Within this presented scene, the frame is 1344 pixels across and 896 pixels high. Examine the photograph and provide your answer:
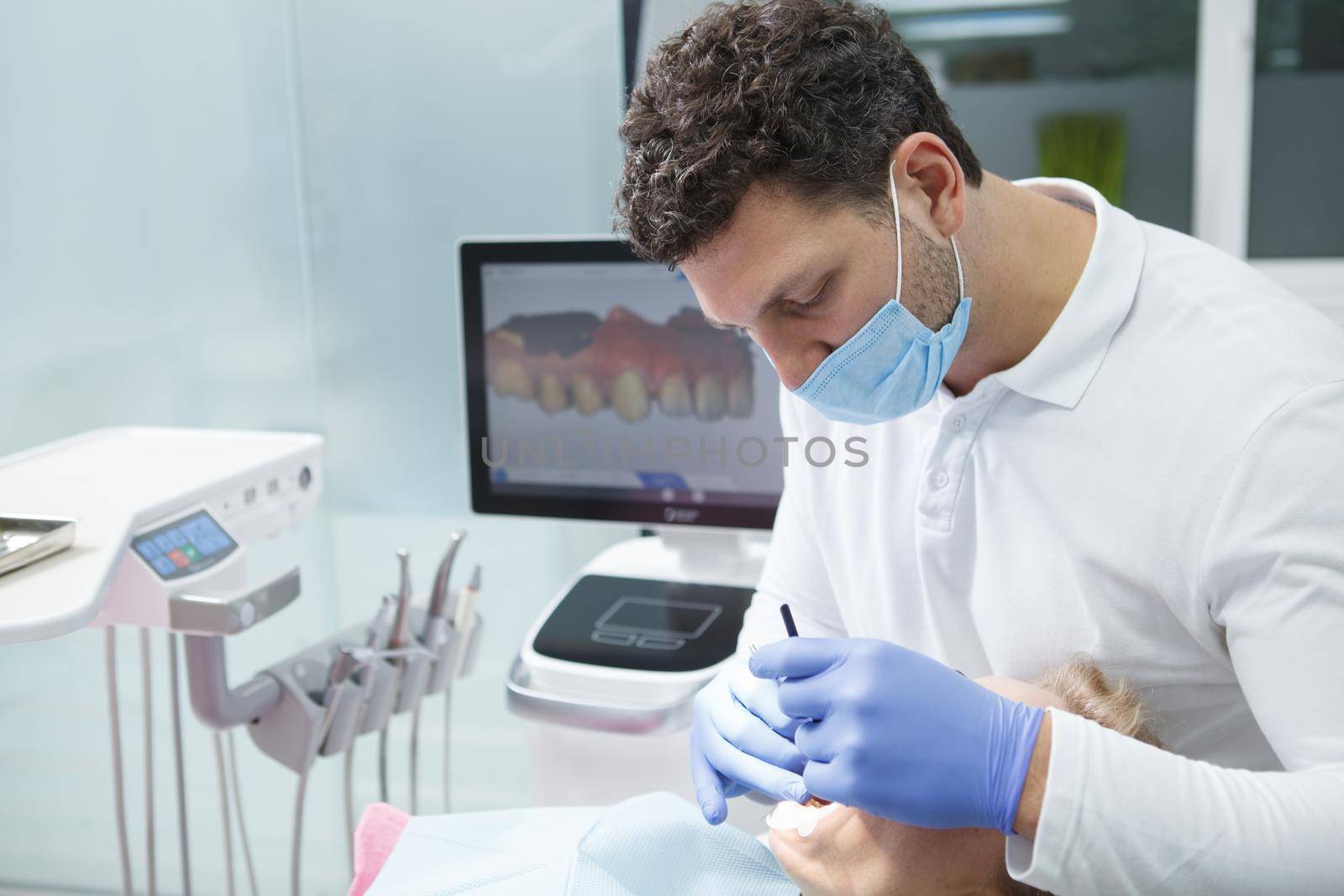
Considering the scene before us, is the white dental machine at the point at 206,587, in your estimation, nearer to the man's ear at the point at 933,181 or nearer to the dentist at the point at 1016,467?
the dentist at the point at 1016,467

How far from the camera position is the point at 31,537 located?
1.15 m

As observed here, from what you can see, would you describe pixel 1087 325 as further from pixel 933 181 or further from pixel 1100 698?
pixel 1100 698

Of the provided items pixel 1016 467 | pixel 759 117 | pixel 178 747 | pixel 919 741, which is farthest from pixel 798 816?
pixel 178 747

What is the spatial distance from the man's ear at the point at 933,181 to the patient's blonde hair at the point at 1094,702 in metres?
0.41

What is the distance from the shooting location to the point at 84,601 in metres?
1.08

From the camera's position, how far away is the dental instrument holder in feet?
4.81

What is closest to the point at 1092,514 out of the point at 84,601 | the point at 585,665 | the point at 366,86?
the point at 585,665

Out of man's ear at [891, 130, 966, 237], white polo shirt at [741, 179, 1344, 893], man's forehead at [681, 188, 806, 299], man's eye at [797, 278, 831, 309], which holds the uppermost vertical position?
man's ear at [891, 130, 966, 237]

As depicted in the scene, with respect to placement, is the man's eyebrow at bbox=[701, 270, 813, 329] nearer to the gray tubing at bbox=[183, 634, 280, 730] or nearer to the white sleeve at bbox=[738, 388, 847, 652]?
the white sleeve at bbox=[738, 388, 847, 652]

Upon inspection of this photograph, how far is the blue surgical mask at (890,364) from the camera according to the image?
103 centimetres

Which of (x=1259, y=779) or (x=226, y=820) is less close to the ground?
(x=1259, y=779)

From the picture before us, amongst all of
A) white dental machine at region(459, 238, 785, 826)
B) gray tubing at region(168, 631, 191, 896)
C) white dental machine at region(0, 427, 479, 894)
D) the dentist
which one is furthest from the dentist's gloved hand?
gray tubing at region(168, 631, 191, 896)

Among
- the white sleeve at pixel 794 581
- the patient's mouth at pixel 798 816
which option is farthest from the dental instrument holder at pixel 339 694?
the patient's mouth at pixel 798 816

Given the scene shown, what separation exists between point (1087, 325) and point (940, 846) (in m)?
0.48
